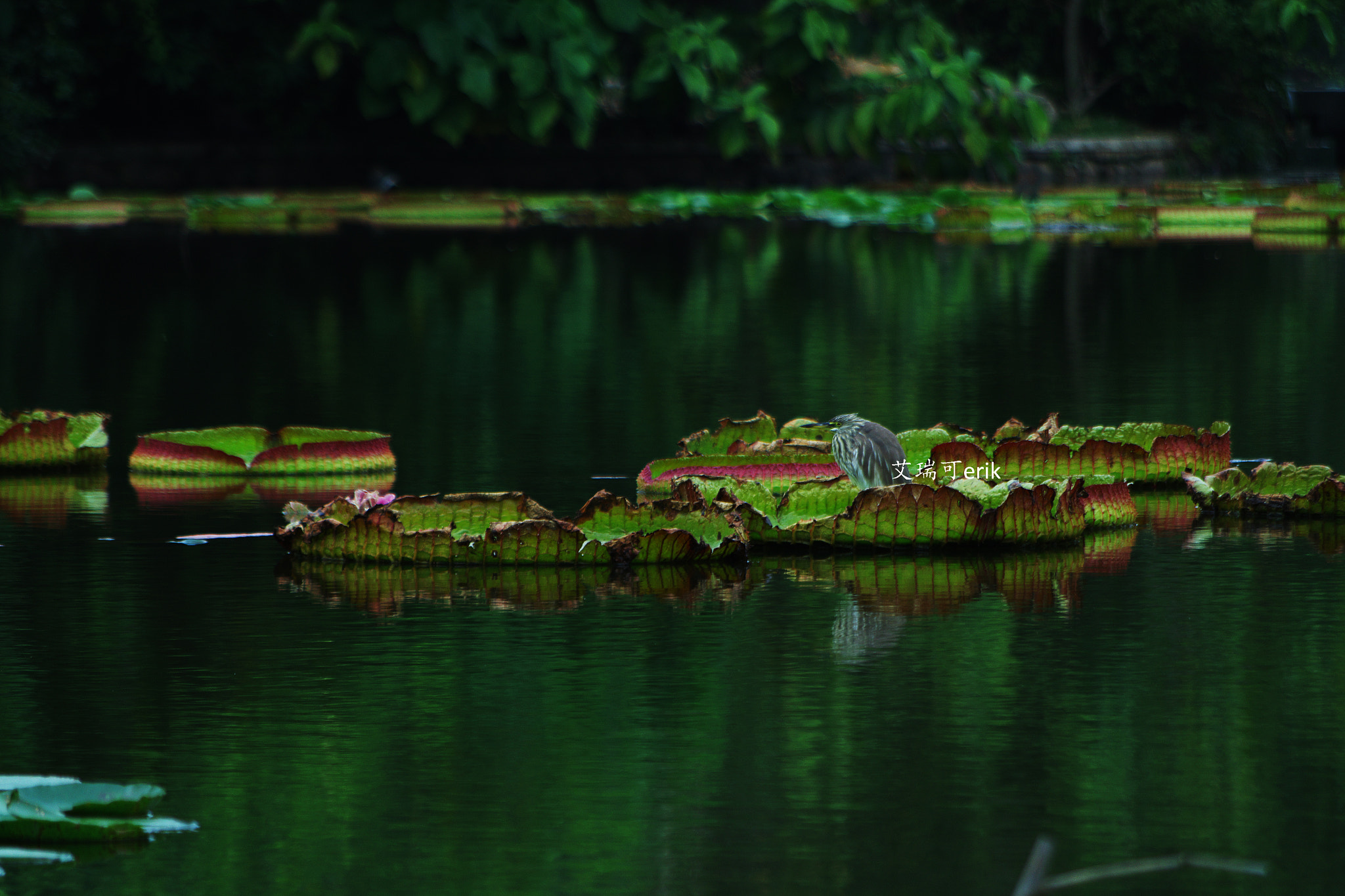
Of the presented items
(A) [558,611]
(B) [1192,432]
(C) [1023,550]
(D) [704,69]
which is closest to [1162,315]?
(B) [1192,432]

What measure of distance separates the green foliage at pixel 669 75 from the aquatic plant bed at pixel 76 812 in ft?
79.2

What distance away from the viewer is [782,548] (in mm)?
6480

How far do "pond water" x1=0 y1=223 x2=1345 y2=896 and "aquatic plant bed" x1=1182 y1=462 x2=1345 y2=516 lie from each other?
92 millimetres

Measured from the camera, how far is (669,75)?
2894 cm

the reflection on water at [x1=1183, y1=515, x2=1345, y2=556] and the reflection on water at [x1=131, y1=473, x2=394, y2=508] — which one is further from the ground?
the reflection on water at [x1=131, y1=473, x2=394, y2=508]

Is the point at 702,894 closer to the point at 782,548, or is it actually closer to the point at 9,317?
the point at 782,548

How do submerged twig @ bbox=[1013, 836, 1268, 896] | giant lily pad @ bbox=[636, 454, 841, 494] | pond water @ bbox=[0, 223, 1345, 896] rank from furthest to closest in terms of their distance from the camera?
giant lily pad @ bbox=[636, 454, 841, 494] < pond water @ bbox=[0, 223, 1345, 896] < submerged twig @ bbox=[1013, 836, 1268, 896]

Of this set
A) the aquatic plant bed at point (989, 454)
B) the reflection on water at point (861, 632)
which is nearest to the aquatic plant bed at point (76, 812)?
the reflection on water at point (861, 632)

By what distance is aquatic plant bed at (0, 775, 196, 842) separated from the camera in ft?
12.5

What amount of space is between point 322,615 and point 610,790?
1.71 metres

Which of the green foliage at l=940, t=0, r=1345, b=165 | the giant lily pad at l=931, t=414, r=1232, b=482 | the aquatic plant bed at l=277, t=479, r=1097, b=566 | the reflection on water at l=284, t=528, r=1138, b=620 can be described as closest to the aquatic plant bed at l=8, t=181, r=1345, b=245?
the green foliage at l=940, t=0, r=1345, b=165

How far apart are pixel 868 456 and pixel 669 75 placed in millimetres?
22862

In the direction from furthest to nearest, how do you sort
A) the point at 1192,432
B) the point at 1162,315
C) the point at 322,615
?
the point at 1162,315 → the point at 1192,432 → the point at 322,615

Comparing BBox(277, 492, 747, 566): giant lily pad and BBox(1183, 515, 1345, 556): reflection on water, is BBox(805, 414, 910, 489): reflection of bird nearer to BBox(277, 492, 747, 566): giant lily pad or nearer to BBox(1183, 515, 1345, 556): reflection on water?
BBox(277, 492, 747, 566): giant lily pad
